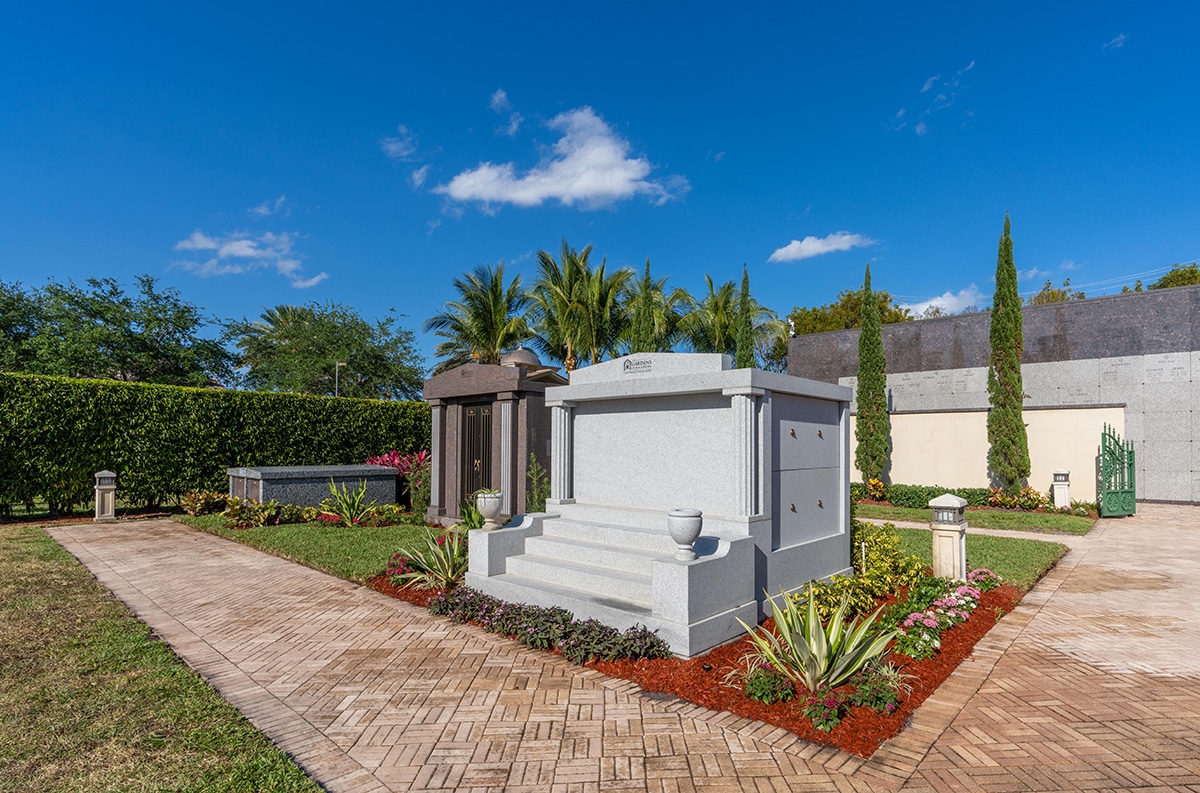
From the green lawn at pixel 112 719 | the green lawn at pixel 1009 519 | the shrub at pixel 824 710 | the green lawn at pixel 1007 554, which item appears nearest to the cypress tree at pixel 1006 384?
Answer: the green lawn at pixel 1009 519

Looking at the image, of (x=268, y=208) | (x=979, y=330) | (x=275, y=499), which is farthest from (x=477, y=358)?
(x=979, y=330)

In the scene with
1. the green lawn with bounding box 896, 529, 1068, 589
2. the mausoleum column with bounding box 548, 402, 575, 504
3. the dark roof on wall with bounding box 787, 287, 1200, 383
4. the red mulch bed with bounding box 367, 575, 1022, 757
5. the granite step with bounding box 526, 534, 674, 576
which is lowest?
the green lawn with bounding box 896, 529, 1068, 589

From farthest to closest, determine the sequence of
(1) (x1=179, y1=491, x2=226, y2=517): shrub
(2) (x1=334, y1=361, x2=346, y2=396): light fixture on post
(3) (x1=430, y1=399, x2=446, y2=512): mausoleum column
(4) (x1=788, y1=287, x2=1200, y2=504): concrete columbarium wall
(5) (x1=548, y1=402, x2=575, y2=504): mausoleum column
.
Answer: (2) (x1=334, y1=361, x2=346, y2=396): light fixture on post < (4) (x1=788, y1=287, x2=1200, y2=504): concrete columbarium wall < (1) (x1=179, y1=491, x2=226, y2=517): shrub < (3) (x1=430, y1=399, x2=446, y2=512): mausoleum column < (5) (x1=548, y1=402, x2=575, y2=504): mausoleum column

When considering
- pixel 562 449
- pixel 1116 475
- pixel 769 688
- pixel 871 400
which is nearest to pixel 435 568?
pixel 562 449

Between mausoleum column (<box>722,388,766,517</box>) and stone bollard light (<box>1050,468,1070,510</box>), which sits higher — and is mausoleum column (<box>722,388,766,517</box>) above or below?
above

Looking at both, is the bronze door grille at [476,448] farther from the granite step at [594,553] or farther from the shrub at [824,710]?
the shrub at [824,710]

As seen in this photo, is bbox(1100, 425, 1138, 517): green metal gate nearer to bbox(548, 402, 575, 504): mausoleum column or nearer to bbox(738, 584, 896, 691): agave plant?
bbox(548, 402, 575, 504): mausoleum column

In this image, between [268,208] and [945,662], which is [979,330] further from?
[268,208]

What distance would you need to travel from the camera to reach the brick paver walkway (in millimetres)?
3434

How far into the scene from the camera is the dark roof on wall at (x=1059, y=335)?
55.1ft

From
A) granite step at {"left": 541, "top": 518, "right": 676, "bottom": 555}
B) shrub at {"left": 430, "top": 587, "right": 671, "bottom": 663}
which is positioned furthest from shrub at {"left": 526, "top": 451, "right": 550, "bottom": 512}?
shrub at {"left": 430, "top": 587, "right": 671, "bottom": 663}

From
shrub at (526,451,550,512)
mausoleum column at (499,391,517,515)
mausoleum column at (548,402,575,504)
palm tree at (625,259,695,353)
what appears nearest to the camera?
mausoleum column at (548,402,575,504)

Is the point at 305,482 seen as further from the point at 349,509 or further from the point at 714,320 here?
the point at 714,320

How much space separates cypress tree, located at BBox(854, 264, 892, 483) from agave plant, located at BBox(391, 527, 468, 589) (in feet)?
49.2
